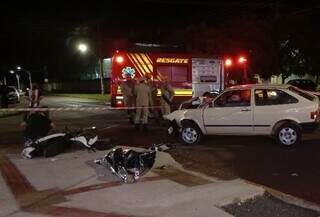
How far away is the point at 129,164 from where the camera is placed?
9.49 meters

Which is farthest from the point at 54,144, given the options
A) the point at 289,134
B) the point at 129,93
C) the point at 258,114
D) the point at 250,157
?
the point at 129,93

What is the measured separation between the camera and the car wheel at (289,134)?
13844mm

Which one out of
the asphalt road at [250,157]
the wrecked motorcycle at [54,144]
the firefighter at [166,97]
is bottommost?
the asphalt road at [250,157]

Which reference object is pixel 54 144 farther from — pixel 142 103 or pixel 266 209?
pixel 142 103

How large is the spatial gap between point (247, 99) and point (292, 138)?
1.38 meters

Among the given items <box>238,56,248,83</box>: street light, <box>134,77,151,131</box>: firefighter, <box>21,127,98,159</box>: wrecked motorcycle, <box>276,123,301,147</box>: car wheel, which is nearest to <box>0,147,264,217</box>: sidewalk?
<box>21,127,98,159</box>: wrecked motorcycle

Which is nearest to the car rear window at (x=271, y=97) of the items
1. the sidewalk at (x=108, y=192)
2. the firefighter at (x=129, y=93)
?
the sidewalk at (x=108, y=192)

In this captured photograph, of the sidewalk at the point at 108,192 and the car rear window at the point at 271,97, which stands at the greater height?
the car rear window at the point at 271,97

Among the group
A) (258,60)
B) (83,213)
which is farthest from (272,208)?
(258,60)

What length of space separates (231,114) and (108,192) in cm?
630

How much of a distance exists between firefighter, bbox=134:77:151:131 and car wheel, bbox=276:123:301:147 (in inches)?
225

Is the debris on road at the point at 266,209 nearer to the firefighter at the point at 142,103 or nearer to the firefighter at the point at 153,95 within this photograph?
the firefighter at the point at 142,103

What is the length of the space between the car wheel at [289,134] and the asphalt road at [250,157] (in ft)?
0.60

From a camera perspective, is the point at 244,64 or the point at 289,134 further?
the point at 244,64
